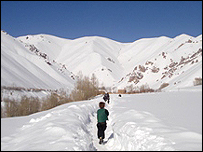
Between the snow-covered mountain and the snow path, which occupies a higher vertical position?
the snow-covered mountain

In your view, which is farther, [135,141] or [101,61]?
[101,61]

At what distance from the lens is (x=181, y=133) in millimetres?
5492

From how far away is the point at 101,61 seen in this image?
13112cm

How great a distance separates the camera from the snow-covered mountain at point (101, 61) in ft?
199

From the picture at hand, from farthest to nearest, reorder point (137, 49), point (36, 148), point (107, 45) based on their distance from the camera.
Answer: point (107, 45), point (137, 49), point (36, 148)

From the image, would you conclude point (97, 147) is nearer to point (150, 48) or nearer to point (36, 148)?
point (36, 148)

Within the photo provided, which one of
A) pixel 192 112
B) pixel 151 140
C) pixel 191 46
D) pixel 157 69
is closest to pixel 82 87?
pixel 192 112

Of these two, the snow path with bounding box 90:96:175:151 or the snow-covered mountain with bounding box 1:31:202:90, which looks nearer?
the snow path with bounding box 90:96:175:151

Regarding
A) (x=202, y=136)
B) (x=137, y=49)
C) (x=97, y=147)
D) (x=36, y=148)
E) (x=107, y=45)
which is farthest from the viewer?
(x=107, y=45)

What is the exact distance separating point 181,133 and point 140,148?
129 cm

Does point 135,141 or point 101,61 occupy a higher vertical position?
point 101,61

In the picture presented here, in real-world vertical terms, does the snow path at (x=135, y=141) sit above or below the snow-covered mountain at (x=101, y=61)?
below

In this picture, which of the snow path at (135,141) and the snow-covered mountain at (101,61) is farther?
the snow-covered mountain at (101,61)

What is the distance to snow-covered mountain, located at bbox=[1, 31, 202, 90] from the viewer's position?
199 feet
